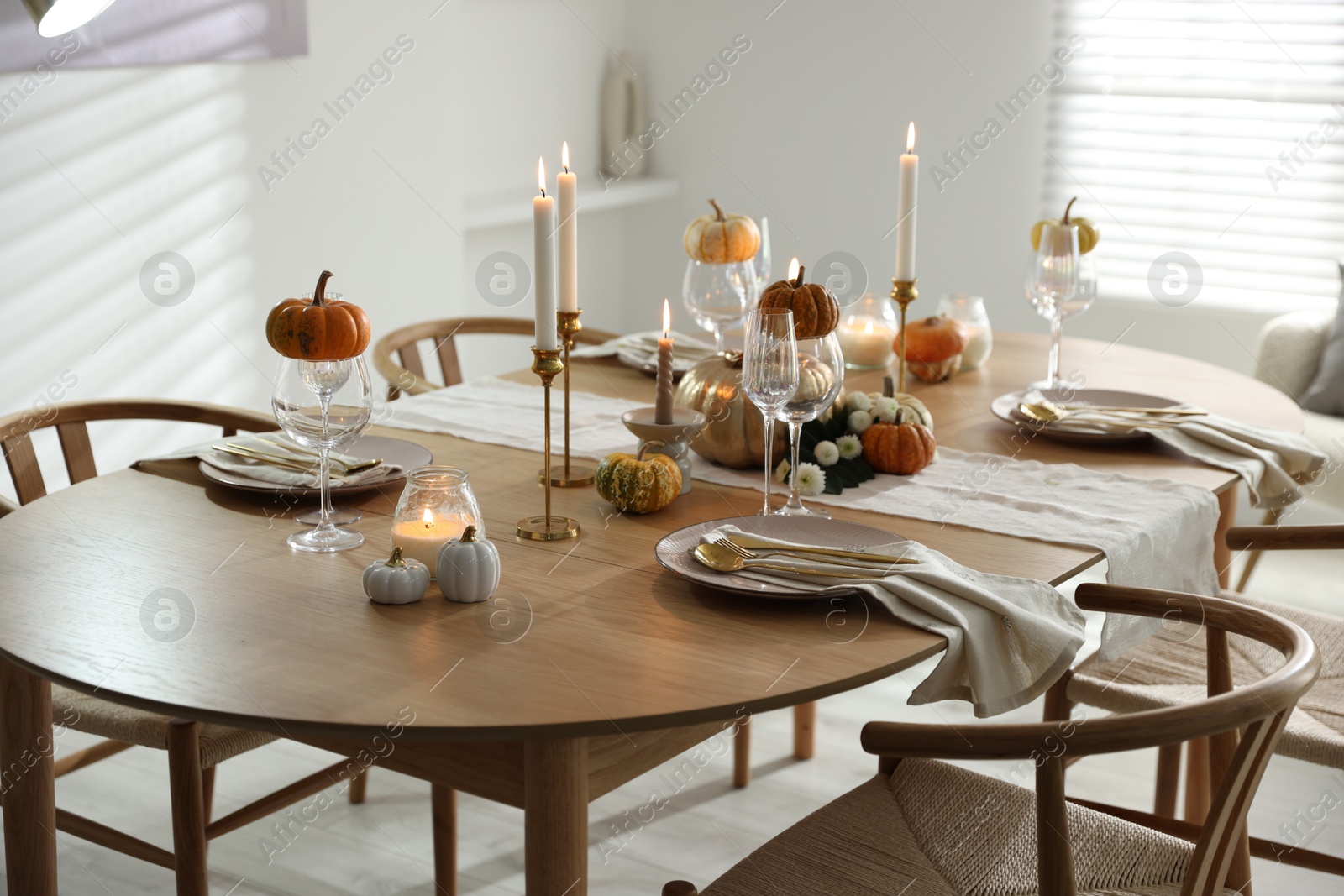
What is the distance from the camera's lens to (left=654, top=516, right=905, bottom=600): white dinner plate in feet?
4.43

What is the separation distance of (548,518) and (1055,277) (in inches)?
44.3

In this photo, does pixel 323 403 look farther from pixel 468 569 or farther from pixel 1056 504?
pixel 1056 504

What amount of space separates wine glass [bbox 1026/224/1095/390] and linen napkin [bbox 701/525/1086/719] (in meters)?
0.93

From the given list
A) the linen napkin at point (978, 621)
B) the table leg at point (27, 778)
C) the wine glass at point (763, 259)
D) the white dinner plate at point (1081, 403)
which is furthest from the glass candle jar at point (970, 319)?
the table leg at point (27, 778)

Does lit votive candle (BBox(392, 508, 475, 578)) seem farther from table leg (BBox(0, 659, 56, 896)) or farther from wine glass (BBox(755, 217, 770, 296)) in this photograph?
wine glass (BBox(755, 217, 770, 296))

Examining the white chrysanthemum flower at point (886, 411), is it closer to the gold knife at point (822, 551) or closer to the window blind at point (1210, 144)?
the gold knife at point (822, 551)

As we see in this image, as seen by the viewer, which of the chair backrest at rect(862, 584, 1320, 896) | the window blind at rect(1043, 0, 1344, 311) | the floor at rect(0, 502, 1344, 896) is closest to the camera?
the chair backrest at rect(862, 584, 1320, 896)

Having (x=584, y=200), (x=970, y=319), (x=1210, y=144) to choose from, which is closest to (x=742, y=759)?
(x=970, y=319)

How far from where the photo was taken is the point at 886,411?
1827 millimetres

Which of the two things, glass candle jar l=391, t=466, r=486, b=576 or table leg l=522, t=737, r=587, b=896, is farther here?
glass candle jar l=391, t=466, r=486, b=576

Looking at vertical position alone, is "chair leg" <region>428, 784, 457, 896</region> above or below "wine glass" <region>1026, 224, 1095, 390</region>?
below

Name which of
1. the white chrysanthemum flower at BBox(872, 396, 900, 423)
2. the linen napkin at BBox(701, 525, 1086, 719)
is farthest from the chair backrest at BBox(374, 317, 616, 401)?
the linen napkin at BBox(701, 525, 1086, 719)

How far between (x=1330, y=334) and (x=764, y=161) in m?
1.99

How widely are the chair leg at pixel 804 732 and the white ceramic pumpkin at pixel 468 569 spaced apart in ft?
4.38
